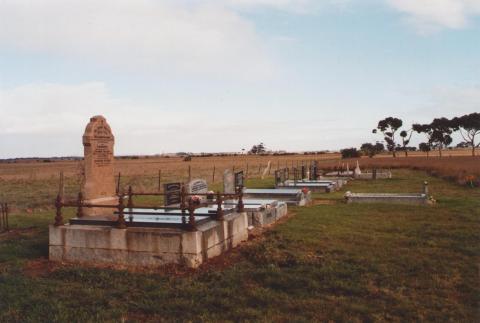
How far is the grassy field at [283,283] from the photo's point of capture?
21.1ft

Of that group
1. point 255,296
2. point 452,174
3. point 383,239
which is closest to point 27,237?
point 255,296

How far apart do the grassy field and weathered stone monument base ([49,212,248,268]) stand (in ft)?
1.05

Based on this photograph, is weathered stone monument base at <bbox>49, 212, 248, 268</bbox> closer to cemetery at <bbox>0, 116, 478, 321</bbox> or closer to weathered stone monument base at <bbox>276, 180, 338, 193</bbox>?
cemetery at <bbox>0, 116, 478, 321</bbox>

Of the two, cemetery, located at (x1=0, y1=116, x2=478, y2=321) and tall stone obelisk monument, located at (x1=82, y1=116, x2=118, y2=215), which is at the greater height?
tall stone obelisk monument, located at (x1=82, y1=116, x2=118, y2=215)

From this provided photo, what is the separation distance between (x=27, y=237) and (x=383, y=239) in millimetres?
9754

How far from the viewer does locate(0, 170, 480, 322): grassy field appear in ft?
21.1

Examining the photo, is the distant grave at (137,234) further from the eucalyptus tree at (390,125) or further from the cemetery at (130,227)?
the eucalyptus tree at (390,125)

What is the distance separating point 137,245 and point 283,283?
11.1 ft

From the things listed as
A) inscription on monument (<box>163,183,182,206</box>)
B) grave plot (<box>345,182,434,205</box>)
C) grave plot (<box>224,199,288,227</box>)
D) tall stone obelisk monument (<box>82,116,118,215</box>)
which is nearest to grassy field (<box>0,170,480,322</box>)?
grave plot (<box>224,199,288,227</box>)

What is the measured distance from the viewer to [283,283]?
771 cm

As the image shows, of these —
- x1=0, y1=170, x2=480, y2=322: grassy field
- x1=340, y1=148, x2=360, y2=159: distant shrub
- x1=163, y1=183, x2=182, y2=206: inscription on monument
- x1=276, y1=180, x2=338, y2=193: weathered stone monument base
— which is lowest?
x1=0, y1=170, x2=480, y2=322: grassy field

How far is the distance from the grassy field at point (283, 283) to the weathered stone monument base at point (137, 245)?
1.05 ft

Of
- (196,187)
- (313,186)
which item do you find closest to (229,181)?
(196,187)

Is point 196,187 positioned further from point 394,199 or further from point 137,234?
point 394,199
